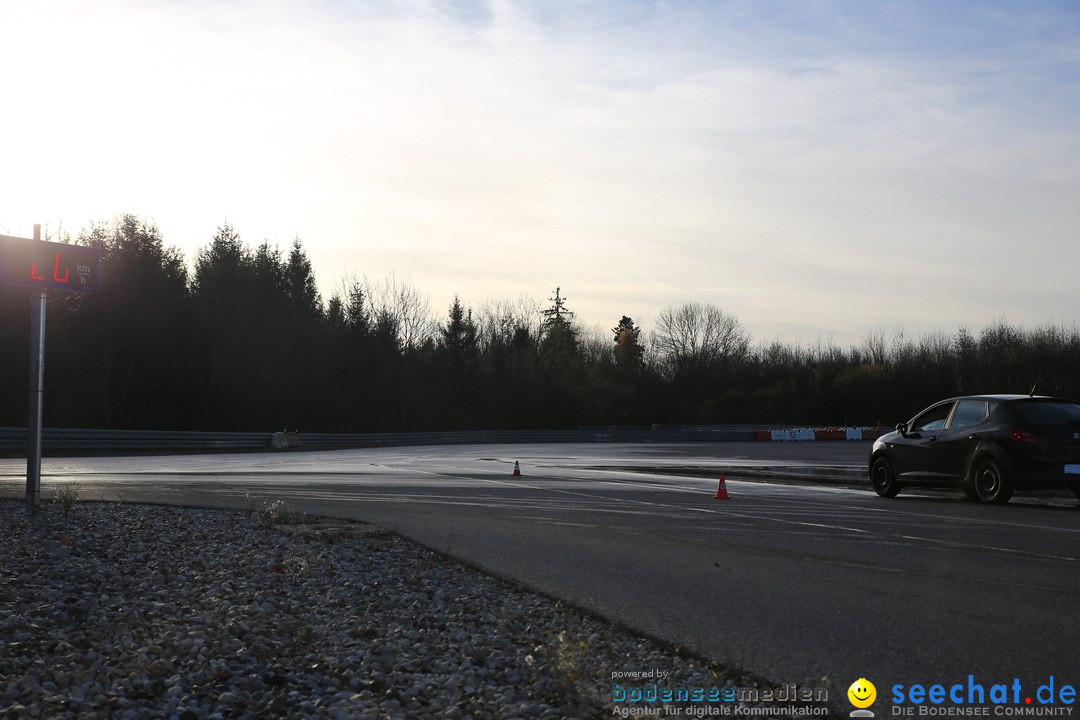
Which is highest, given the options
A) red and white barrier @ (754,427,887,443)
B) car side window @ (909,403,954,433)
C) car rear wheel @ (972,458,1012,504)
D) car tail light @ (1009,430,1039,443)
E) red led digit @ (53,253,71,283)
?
red led digit @ (53,253,71,283)

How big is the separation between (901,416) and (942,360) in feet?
34.5

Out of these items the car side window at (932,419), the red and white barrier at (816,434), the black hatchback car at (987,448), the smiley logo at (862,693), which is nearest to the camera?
the smiley logo at (862,693)

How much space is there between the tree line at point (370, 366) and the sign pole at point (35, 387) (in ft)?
113

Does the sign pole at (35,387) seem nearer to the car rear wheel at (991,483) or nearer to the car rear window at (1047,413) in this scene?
the car rear wheel at (991,483)

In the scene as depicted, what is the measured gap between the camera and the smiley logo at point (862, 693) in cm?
517

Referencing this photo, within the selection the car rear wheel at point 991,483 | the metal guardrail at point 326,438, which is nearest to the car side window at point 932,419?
the car rear wheel at point 991,483

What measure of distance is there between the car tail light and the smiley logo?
11.6 metres

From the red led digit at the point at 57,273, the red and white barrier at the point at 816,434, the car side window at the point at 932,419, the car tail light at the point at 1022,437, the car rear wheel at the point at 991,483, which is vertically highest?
the red led digit at the point at 57,273

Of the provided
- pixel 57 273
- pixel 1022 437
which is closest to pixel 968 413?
pixel 1022 437

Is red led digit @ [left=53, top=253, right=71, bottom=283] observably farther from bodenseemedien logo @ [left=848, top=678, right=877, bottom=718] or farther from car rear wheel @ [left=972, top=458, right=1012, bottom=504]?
car rear wheel @ [left=972, top=458, right=1012, bottom=504]

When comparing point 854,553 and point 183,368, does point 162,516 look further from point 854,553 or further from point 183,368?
point 183,368

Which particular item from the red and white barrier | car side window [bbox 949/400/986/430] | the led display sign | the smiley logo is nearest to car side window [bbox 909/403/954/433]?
car side window [bbox 949/400/986/430]

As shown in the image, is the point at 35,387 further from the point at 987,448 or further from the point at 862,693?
the point at 987,448

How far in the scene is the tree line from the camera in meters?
53.6
